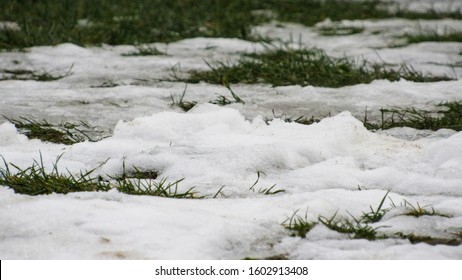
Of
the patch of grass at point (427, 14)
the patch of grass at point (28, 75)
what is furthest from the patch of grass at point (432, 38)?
the patch of grass at point (28, 75)

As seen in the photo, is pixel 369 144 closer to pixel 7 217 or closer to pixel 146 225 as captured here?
pixel 146 225

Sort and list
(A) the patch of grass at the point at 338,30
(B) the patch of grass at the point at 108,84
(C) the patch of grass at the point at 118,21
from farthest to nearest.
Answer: (A) the patch of grass at the point at 338,30 → (C) the patch of grass at the point at 118,21 → (B) the patch of grass at the point at 108,84

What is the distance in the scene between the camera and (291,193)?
8.69ft

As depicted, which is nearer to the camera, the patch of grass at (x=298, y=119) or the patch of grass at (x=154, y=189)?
the patch of grass at (x=154, y=189)

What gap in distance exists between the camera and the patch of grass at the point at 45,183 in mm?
2600

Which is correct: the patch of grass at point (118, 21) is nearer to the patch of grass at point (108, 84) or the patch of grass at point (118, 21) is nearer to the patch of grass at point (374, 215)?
the patch of grass at point (108, 84)

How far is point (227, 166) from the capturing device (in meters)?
2.88

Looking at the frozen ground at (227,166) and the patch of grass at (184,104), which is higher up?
the frozen ground at (227,166)

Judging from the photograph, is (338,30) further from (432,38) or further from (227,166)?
(227,166)

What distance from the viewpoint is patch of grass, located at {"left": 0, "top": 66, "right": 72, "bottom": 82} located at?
4.66m

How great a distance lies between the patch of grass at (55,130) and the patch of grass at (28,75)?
110 cm

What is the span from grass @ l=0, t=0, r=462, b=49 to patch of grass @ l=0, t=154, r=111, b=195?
9.73 feet

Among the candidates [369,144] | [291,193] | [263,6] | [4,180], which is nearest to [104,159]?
[4,180]

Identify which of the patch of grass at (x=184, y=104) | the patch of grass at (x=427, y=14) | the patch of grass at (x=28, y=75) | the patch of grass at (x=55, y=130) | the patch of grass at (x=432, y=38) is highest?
the patch of grass at (x=55, y=130)
